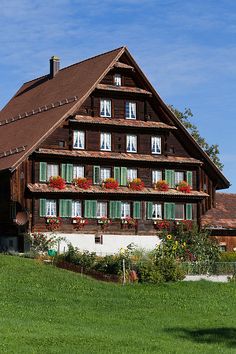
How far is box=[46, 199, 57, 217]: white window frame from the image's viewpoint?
172 ft

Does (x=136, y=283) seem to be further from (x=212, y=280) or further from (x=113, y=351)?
(x=113, y=351)

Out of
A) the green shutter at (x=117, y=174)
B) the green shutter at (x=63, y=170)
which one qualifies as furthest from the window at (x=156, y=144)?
the green shutter at (x=63, y=170)

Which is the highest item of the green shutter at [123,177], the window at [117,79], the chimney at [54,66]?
the chimney at [54,66]

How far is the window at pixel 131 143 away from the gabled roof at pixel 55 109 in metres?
2.83

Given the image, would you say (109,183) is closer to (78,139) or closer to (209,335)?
(78,139)

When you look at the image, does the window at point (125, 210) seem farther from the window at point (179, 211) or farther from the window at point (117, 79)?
the window at point (117, 79)

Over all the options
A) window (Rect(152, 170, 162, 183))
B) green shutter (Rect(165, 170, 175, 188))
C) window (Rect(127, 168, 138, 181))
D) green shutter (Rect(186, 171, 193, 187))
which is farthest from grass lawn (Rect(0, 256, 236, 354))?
green shutter (Rect(186, 171, 193, 187))

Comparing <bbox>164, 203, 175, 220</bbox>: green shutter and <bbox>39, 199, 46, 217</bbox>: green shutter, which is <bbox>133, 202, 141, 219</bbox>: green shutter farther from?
<bbox>39, 199, 46, 217</bbox>: green shutter

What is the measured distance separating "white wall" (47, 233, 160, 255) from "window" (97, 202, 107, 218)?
4.30 feet

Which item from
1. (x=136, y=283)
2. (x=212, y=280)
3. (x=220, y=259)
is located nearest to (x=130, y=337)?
(x=136, y=283)

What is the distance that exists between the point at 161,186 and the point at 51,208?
25.9 ft

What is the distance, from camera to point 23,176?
51531 mm

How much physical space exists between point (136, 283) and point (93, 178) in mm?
14076

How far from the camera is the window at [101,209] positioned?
178 ft
